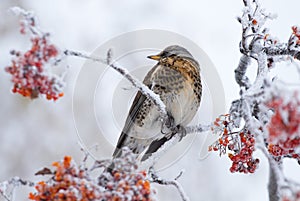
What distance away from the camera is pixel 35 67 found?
112 centimetres

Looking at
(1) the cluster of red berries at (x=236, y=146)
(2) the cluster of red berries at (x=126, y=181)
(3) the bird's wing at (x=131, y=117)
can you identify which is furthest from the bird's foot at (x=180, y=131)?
(2) the cluster of red berries at (x=126, y=181)

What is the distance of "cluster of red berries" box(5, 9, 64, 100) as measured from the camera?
1110 millimetres

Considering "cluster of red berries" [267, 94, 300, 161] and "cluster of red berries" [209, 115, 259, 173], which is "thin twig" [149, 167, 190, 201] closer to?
"cluster of red berries" [209, 115, 259, 173]

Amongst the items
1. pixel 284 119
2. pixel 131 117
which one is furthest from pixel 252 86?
pixel 131 117

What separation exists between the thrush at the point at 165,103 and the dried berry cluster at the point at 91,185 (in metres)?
1.28

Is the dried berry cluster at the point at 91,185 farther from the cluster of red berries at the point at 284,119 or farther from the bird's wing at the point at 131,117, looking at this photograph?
the bird's wing at the point at 131,117

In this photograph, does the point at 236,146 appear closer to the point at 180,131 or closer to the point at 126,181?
the point at 126,181

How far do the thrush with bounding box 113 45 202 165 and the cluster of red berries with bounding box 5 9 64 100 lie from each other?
1.32 m

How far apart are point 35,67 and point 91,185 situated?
11.3 inches

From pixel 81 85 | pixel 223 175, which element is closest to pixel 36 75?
pixel 81 85

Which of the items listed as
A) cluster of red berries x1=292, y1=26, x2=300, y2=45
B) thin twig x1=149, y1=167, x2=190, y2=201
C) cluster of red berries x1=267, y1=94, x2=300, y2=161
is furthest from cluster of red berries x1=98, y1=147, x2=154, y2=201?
cluster of red berries x1=292, y1=26, x2=300, y2=45

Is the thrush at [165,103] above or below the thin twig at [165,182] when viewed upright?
above

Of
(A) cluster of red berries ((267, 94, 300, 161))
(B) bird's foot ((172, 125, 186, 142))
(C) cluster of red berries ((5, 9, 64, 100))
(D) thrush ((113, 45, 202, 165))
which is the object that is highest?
(D) thrush ((113, 45, 202, 165))

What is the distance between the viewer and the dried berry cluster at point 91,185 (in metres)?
1.09
